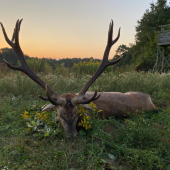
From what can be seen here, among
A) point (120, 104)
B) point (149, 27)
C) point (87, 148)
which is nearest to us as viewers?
point (87, 148)

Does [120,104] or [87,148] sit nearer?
[87,148]

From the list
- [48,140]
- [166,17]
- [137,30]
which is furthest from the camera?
[137,30]

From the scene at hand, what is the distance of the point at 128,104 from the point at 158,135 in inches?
61.8

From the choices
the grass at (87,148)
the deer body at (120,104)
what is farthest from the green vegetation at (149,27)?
the grass at (87,148)

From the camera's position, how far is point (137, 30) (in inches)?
1257

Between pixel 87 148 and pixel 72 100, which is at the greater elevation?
pixel 72 100

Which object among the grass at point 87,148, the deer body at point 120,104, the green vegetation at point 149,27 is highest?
the green vegetation at point 149,27

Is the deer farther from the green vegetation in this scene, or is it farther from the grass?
the green vegetation

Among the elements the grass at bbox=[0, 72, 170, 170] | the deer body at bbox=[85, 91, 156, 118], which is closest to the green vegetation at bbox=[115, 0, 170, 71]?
the deer body at bbox=[85, 91, 156, 118]

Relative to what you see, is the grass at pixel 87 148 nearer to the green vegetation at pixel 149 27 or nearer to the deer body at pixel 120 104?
the deer body at pixel 120 104

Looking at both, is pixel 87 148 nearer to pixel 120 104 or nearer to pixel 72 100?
pixel 72 100

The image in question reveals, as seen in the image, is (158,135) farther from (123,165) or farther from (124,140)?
(123,165)

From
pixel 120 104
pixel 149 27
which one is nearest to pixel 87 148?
pixel 120 104

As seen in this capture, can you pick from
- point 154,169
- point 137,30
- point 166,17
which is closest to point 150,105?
point 154,169
